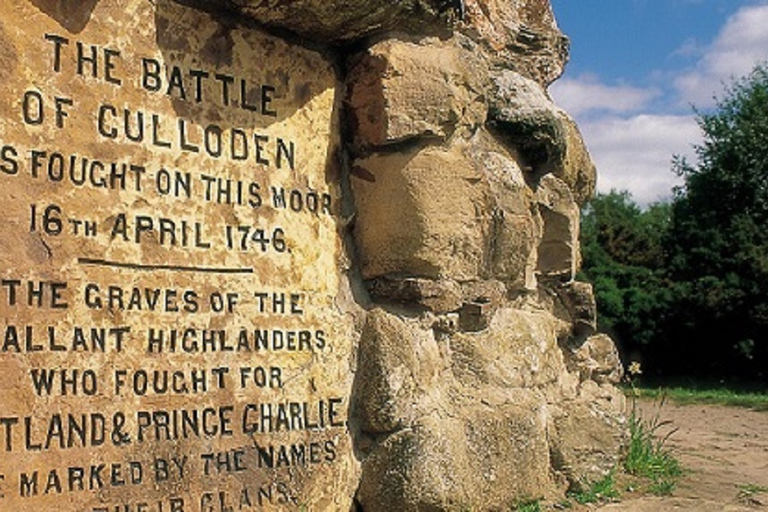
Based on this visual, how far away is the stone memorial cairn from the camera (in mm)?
2500

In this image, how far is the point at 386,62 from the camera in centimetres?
324

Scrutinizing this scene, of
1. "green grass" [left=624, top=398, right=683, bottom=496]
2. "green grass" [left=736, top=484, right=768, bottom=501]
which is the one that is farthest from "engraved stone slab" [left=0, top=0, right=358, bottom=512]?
"green grass" [left=736, top=484, right=768, bottom=501]

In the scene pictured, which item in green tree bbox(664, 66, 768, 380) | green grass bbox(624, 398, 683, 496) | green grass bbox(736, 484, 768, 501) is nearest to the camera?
green grass bbox(736, 484, 768, 501)

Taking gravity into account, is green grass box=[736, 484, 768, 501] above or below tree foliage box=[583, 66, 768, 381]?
below

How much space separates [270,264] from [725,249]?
18320 millimetres

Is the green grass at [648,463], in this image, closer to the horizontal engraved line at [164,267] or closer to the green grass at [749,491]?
the green grass at [749,491]

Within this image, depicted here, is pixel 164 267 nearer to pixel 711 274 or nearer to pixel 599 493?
pixel 599 493

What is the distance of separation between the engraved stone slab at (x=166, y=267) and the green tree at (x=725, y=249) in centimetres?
1681

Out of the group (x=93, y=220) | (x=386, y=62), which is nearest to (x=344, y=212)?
(x=386, y=62)

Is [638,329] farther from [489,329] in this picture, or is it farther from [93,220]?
[93,220]

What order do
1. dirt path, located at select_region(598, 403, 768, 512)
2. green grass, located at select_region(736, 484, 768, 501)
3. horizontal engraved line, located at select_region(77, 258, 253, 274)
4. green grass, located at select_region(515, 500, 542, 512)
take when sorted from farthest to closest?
1. green grass, located at select_region(736, 484, 768, 501)
2. dirt path, located at select_region(598, 403, 768, 512)
3. green grass, located at select_region(515, 500, 542, 512)
4. horizontal engraved line, located at select_region(77, 258, 253, 274)

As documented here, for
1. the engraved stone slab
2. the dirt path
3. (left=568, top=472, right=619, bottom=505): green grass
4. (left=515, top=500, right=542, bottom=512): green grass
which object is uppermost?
the engraved stone slab

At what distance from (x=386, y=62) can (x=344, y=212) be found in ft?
1.63

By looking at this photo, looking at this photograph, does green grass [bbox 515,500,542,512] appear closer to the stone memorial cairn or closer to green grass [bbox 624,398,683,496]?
the stone memorial cairn
